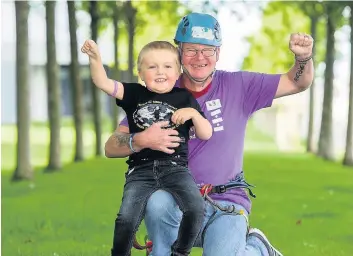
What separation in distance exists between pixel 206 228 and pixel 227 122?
0.59m

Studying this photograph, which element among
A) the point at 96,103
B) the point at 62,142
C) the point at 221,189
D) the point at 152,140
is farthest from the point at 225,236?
the point at 62,142

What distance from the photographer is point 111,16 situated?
51.0 feet

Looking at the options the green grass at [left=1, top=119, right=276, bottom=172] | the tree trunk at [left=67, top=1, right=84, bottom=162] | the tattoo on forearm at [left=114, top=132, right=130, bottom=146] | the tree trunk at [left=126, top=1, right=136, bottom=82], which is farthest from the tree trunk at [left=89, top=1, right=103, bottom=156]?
the tattoo on forearm at [left=114, top=132, right=130, bottom=146]

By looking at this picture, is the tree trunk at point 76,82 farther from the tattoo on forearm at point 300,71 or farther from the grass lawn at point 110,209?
the tattoo on forearm at point 300,71

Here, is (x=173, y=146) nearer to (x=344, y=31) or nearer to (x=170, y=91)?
(x=170, y=91)

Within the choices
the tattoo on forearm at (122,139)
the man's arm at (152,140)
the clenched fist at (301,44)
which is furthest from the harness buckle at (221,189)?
the clenched fist at (301,44)

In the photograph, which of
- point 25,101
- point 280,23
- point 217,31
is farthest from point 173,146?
point 280,23

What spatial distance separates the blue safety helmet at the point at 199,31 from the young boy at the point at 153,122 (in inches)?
10.3

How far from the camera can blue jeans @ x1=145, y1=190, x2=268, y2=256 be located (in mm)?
3660

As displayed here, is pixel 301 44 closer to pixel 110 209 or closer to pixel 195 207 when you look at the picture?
pixel 195 207

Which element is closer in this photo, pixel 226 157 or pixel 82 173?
pixel 226 157

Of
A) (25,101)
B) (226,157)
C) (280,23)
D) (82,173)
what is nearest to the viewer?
(226,157)

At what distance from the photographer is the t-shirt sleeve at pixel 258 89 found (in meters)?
3.95

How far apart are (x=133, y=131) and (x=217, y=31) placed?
0.75 metres
